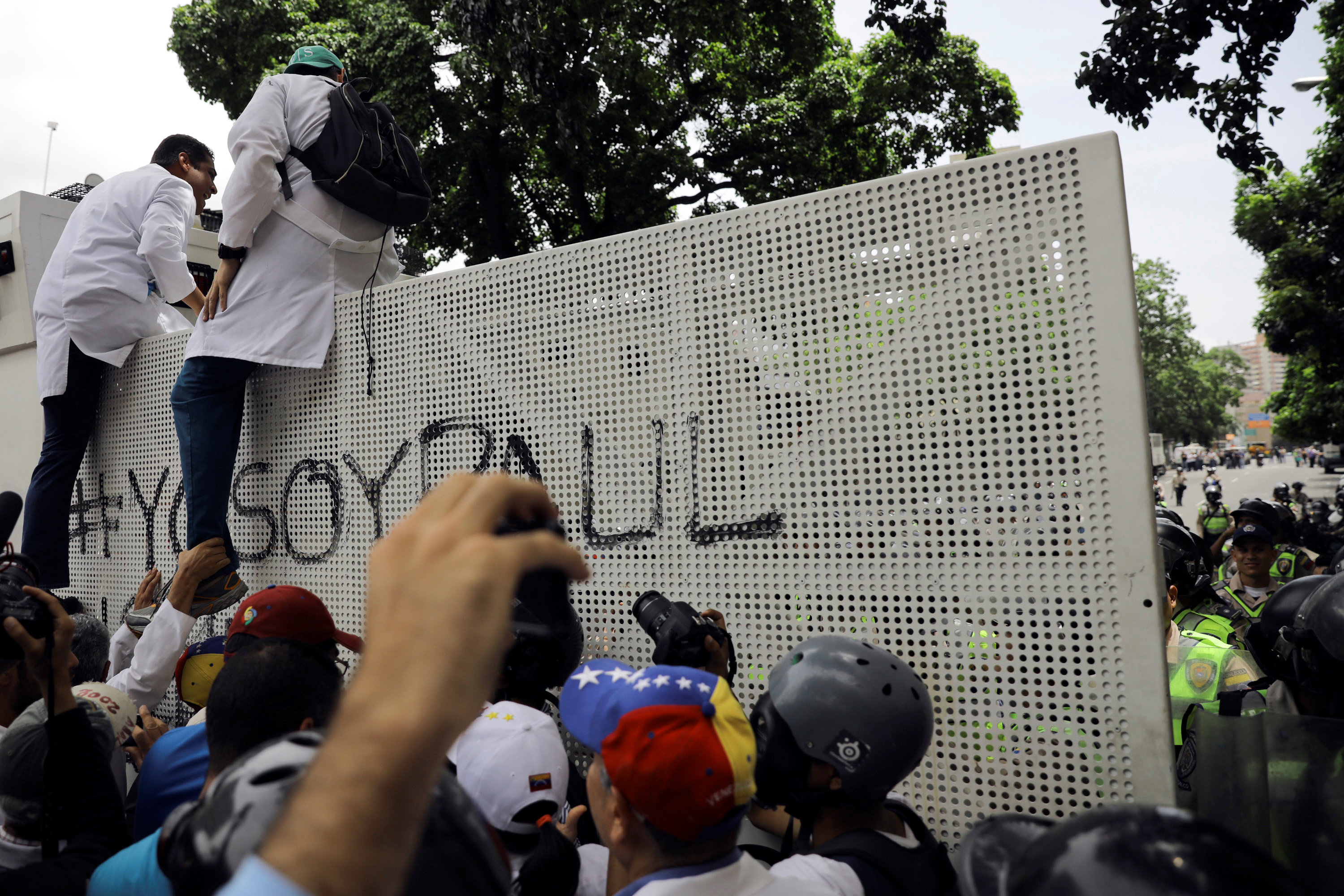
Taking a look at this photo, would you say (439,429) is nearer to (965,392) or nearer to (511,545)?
(965,392)

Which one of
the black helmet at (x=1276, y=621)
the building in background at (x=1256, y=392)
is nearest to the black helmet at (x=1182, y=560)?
the black helmet at (x=1276, y=621)

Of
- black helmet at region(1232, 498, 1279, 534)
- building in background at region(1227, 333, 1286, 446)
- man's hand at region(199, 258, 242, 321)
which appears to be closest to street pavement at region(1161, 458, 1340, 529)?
black helmet at region(1232, 498, 1279, 534)

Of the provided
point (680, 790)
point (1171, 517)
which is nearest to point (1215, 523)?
point (1171, 517)

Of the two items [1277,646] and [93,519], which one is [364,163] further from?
[1277,646]

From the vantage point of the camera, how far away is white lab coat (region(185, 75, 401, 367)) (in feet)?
12.4

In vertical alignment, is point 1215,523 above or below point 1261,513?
below

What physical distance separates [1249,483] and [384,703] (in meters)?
58.8

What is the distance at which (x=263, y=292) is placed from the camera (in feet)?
13.0

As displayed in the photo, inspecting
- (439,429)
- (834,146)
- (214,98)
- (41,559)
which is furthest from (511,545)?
(214,98)

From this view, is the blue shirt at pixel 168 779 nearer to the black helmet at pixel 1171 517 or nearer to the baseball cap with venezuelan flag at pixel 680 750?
the baseball cap with venezuelan flag at pixel 680 750

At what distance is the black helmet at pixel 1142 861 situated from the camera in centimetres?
84

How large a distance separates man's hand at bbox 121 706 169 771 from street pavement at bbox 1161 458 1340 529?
77.4 feet

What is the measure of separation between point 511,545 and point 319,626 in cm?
218

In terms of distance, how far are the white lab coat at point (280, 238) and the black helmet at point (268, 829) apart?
333 centimetres
